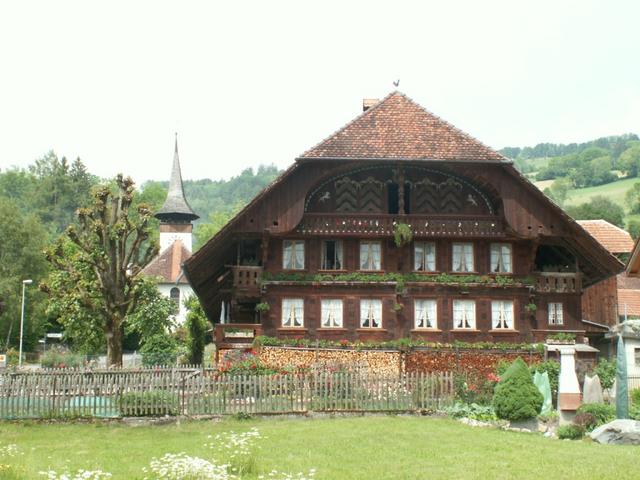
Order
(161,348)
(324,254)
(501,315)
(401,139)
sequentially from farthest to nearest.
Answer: (161,348) → (324,254) → (501,315) → (401,139)

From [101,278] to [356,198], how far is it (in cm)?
1120

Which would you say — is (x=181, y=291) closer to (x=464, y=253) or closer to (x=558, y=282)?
(x=464, y=253)

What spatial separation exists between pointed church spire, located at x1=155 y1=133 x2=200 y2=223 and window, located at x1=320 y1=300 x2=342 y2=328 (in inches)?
2171

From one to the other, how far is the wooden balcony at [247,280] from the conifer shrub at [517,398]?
14.1m

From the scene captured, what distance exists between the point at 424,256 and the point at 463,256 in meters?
1.69

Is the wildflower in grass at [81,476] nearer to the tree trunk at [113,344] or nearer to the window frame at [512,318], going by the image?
the tree trunk at [113,344]

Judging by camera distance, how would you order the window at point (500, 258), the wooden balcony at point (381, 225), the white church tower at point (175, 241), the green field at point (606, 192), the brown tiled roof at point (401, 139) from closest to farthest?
the brown tiled roof at point (401, 139) → the wooden balcony at point (381, 225) → the window at point (500, 258) → the white church tower at point (175, 241) → the green field at point (606, 192)

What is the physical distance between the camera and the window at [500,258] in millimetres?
36844

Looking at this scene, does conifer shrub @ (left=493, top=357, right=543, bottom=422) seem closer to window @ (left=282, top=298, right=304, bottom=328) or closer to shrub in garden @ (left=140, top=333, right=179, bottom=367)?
window @ (left=282, top=298, right=304, bottom=328)

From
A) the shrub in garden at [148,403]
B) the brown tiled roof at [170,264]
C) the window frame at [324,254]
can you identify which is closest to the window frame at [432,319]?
the window frame at [324,254]

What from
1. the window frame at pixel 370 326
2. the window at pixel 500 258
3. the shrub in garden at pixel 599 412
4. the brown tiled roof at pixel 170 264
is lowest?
the shrub in garden at pixel 599 412

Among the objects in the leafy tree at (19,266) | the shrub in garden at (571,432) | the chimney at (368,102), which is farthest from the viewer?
the leafy tree at (19,266)

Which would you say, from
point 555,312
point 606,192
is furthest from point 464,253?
point 606,192

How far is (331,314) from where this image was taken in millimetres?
36188
